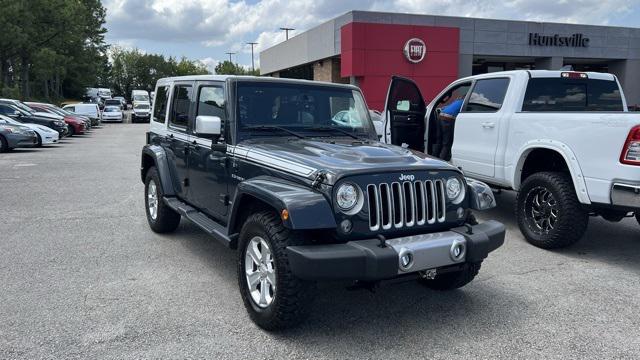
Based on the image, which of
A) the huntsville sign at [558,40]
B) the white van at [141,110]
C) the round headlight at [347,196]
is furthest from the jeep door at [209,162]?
the white van at [141,110]

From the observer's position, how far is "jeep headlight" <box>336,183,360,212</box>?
3.57 m

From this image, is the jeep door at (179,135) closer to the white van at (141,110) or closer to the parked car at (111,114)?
the white van at (141,110)

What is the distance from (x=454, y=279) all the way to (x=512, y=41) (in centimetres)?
2855

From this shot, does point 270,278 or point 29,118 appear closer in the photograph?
point 270,278

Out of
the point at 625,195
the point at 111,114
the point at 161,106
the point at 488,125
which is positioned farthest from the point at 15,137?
the point at 111,114

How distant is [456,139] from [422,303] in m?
3.68

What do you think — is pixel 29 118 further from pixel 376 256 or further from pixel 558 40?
pixel 558 40

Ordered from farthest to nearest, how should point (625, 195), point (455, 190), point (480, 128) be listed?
point (480, 128) < point (625, 195) < point (455, 190)

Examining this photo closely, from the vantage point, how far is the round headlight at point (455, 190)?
405 cm

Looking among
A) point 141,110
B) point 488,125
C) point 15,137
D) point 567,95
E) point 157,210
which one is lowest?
point 157,210

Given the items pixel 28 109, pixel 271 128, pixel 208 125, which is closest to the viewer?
pixel 208 125

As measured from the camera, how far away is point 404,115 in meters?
7.85

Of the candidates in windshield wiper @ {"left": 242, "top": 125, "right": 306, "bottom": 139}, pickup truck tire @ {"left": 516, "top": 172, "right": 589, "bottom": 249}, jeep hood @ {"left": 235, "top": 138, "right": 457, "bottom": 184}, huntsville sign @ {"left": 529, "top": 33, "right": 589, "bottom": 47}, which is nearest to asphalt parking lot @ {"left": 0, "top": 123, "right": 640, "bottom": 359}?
pickup truck tire @ {"left": 516, "top": 172, "right": 589, "bottom": 249}

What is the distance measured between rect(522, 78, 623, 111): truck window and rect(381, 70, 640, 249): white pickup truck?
13 mm
